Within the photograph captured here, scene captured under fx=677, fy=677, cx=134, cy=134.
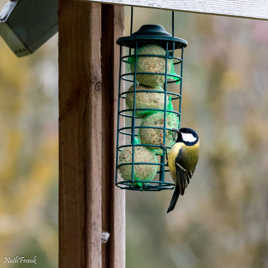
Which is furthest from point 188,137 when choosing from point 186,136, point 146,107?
point 146,107

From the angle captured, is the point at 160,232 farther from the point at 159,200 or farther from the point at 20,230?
the point at 20,230

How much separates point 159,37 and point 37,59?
12.8ft

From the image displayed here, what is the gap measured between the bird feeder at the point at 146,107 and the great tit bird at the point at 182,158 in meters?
0.05

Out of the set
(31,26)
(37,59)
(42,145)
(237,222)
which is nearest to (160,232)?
(237,222)

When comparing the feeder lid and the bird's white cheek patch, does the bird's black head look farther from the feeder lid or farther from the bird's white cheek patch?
the feeder lid

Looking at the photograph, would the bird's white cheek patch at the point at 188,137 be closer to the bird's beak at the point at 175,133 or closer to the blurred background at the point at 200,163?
the bird's beak at the point at 175,133

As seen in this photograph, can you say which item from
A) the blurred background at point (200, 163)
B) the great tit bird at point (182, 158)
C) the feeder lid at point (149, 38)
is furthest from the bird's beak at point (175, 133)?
the blurred background at point (200, 163)

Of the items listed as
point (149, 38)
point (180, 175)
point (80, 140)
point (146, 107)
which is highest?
point (149, 38)

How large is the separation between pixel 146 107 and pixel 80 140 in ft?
1.05

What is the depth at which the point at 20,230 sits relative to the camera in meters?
5.45

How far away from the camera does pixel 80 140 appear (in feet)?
5.78

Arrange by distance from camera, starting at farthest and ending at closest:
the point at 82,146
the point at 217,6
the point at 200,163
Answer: the point at 200,163
the point at 82,146
the point at 217,6

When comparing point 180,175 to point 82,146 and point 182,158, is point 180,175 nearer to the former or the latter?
point 182,158

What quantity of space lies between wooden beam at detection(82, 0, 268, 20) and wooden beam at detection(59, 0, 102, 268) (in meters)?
0.26
